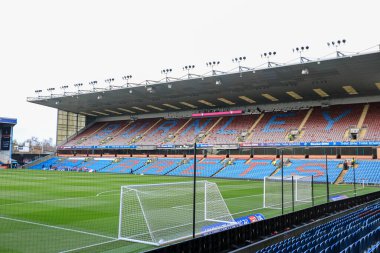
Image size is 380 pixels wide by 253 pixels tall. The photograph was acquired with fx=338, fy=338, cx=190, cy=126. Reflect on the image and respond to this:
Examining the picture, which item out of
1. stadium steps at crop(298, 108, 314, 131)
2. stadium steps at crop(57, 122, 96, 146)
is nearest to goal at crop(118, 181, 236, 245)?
stadium steps at crop(298, 108, 314, 131)

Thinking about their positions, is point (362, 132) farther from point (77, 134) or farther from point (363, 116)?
point (77, 134)

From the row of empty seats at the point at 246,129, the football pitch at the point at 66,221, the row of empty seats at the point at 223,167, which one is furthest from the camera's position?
the row of empty seats at the point at 246,129

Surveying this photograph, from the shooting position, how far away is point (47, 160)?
62.3 metres

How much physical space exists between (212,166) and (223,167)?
1668mm

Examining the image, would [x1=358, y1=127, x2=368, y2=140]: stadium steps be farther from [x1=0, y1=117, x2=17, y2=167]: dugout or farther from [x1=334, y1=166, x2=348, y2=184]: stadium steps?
[x1=0, y1=117, x2=17, y2=167]: dugout

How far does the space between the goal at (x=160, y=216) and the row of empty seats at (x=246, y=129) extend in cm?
3012

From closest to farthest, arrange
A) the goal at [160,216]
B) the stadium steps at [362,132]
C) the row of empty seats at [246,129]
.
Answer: the goal at [160,216]
the stadium steps at [362,132]
the row of empty seats at [246,129]

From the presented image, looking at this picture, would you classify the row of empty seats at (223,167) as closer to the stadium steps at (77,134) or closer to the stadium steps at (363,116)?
the stadium steps at (363,116)

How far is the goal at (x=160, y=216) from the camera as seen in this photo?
33.4ft

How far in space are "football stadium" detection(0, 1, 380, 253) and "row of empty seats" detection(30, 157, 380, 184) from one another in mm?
228

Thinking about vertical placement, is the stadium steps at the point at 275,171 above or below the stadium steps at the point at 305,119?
below

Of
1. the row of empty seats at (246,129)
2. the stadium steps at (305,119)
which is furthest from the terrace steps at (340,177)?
the stadium steps at (305,119)

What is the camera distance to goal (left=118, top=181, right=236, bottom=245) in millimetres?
10195

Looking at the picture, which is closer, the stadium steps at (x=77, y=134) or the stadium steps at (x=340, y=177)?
the stadium steps at (x=340, y=177)
